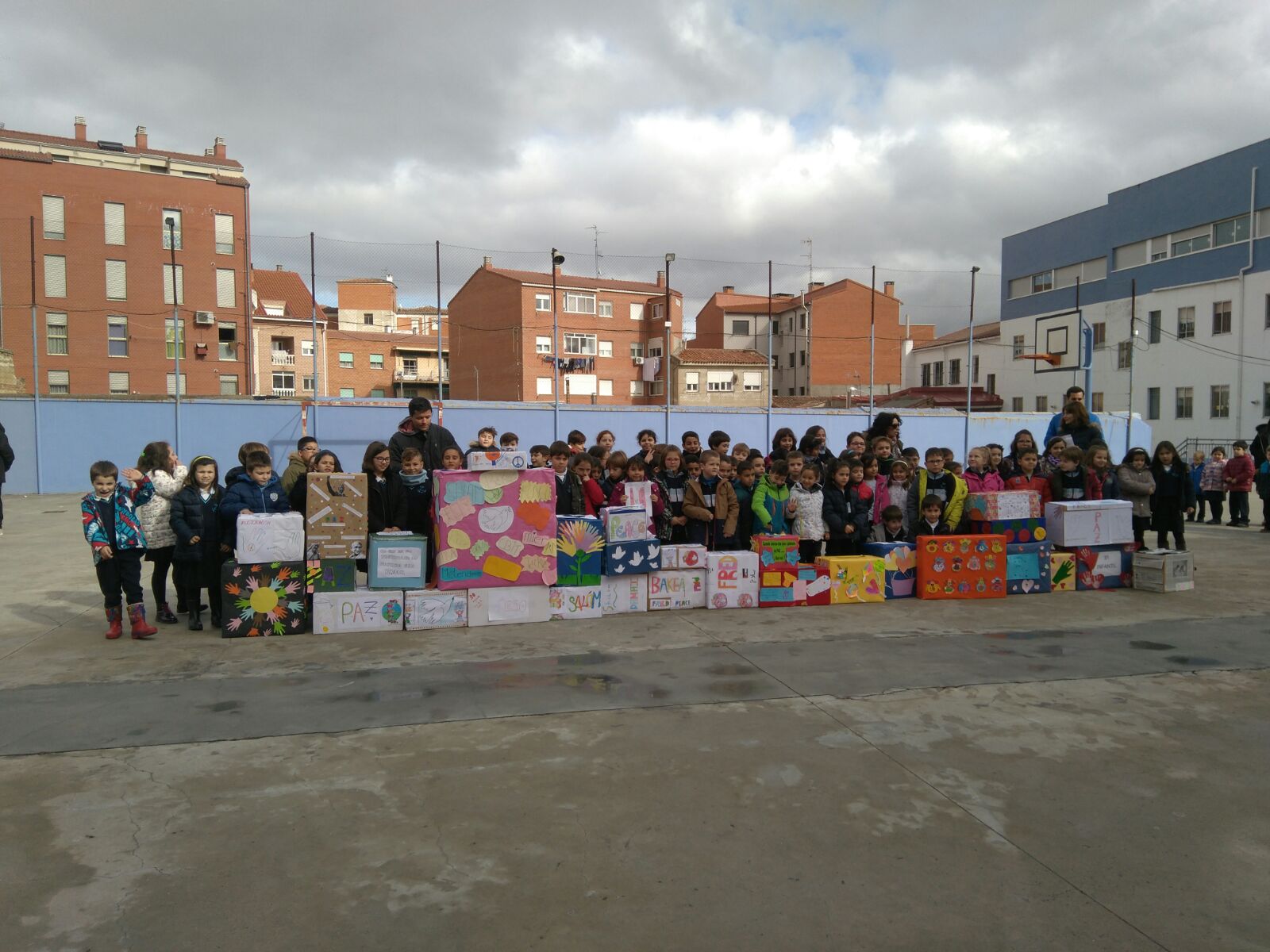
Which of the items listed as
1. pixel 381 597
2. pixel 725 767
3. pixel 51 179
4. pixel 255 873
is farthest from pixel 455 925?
pixel 51 179

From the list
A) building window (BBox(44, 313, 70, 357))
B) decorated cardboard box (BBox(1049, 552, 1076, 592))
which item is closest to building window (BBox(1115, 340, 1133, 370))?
decorated cardboard box (BBox(1049, 552, 1076, 592))

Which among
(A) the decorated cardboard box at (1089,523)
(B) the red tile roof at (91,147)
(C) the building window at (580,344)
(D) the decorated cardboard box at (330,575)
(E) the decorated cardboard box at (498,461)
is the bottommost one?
(D) the decorated cardboard box at (330,575)

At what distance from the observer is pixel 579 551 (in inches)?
300

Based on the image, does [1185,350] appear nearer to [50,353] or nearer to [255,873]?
[255,873]

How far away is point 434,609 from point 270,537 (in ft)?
4.94

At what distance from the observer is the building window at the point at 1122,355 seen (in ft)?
124

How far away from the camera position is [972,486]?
30.2 feet

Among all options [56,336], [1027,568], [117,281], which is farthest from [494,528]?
[117,281]

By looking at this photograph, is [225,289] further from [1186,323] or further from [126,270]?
[1186,323]

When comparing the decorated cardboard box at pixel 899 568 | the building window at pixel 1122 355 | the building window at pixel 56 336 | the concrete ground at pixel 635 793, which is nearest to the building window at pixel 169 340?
the building window at pixel 56 336

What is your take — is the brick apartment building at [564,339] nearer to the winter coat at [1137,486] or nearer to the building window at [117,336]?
the building window at [117,336]

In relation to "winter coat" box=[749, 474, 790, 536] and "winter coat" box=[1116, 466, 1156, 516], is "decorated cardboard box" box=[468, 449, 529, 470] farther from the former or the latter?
"winter coat" box=[1116, 466, 1156, 516]

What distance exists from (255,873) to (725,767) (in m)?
2.19

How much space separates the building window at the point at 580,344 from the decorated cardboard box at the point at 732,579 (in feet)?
133
